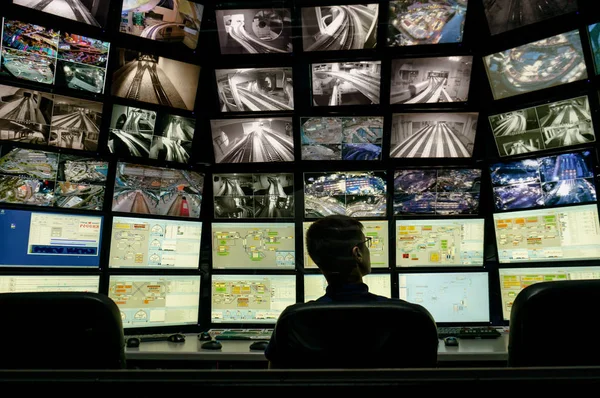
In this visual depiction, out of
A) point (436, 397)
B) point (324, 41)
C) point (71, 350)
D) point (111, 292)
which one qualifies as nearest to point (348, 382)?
point (436, 397)

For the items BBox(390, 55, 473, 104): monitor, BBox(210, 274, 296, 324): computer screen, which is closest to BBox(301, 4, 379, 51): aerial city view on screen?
BBox(390, 55, 473, 104): monitor

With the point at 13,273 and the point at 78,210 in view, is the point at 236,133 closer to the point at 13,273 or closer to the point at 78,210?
the point at 78,210

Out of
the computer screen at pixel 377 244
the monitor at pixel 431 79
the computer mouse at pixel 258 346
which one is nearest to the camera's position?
the computer mouse at pixel 258 346

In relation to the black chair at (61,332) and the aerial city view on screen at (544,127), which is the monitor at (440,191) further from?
the black chair at (61,332)

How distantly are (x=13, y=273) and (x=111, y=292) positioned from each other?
56 cm

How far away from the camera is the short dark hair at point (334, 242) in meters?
1.77

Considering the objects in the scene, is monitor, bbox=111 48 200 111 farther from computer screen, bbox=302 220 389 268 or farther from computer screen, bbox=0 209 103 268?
computer screen, bbox=302 220 389 268

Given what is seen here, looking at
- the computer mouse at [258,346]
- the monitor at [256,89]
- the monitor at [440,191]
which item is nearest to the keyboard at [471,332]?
the monitor at [440,191]

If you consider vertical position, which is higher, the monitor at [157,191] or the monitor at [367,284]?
the monitor at [157,191]

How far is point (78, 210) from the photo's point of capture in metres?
2.96

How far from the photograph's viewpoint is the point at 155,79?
3.15 meters

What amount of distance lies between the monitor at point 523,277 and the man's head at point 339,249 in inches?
66.8

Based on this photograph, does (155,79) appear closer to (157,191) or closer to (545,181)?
(157,191)

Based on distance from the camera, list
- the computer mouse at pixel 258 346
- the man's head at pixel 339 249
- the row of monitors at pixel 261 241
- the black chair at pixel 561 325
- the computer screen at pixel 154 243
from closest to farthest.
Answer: the black chair at pixel 561 325 → the man's head at pixel 339 249 → the computer mouse at pixel 258 346 → the row of monitors at pixel 261 241 → the computer screen at pixel 154 243
